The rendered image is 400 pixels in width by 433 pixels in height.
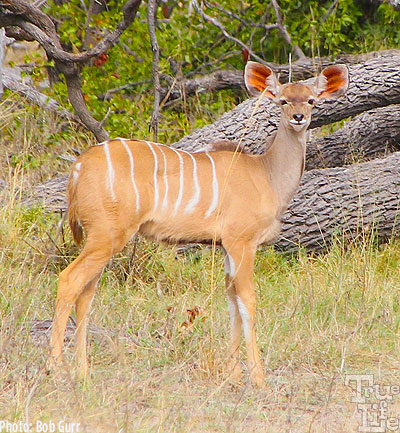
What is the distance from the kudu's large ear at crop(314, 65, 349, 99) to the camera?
4.34m

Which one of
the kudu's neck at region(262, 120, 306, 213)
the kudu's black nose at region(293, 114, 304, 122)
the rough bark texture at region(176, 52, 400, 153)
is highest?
the kudu's black nose at region(293, 114, 304, 122)

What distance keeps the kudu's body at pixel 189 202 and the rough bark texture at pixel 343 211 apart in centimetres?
115

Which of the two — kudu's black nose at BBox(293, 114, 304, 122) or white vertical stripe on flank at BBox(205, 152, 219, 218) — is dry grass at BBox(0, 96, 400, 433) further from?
kudu's black nose at BBox(293, 114, 304, 122)

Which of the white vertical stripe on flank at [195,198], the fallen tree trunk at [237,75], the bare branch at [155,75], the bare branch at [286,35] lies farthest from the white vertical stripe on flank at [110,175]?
the bare branch at [286,35]

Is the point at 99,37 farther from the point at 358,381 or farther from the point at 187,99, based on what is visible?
the point at 358,381

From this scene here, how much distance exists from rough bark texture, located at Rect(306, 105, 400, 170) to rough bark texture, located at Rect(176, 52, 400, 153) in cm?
30

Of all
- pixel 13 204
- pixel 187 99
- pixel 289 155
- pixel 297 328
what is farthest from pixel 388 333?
pixel 187 99

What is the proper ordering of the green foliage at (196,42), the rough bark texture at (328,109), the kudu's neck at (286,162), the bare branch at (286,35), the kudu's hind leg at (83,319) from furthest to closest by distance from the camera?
the bare branch at (286,35), the green foliage at (196,42), the rough bark texture at (328,109), the kudu's neck at (286,162), the kudu's hind leg at (83,319)

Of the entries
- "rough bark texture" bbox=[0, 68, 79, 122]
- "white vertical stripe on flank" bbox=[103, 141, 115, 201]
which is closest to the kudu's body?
"white vertical stripe on flank" bbox=[103, 141, 115, 201]

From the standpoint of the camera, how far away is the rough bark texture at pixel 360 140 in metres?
6.11

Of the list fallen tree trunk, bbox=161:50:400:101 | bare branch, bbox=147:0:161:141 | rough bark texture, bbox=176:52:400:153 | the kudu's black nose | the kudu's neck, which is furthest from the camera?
fallen tree trunk, bbox=161:50:400:101

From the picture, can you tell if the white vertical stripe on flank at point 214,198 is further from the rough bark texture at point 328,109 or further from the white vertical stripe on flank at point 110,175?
the rough bark texture at point 328,109

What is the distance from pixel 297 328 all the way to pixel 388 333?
459 mm

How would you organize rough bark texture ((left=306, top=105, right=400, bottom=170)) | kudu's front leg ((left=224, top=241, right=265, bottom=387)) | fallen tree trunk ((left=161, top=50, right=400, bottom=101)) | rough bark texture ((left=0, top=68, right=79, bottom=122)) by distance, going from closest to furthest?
kudu's front leg ((left=224, top=241, right=265, bottom=387))
rough bark texture ((left=306, top=105, right=400, bottom=170))
rough bark texture ((left=0, top=68, right=79, bottom=122))
fallen tree trunk ((left=161, top=50, right=400, bottom=101))
